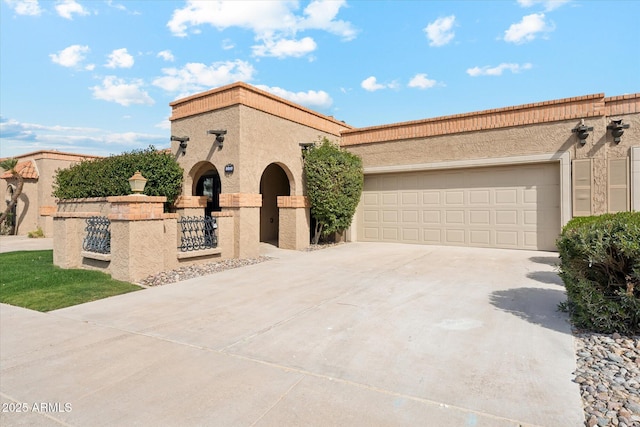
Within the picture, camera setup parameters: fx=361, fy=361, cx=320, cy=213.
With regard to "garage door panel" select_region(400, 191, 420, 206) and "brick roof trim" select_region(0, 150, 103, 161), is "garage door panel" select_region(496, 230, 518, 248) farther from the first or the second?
"brick roof trim" select_region(0, 150, 103, 161)

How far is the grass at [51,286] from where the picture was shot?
5906 mm

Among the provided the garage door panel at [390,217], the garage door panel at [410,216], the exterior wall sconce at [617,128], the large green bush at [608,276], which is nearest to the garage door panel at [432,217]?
the garage door panel at [410,216]

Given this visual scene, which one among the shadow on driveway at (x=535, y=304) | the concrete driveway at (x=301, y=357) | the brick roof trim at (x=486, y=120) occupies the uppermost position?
the brick roof trim at (x=486, y=120)

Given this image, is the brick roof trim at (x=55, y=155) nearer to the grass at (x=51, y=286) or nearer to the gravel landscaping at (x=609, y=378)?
the grass at (x=51, y=286)

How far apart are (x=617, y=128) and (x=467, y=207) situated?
418cm

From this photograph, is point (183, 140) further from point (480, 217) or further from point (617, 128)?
point (617, 128)

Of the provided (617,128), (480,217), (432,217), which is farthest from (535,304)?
(432,217)

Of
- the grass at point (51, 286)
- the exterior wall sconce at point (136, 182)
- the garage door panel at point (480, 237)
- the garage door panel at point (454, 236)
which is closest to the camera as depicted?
the grass at point (51, 286)

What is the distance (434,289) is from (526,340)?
2222 millimetres

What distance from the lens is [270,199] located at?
13.9m

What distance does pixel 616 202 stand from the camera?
30.5ft

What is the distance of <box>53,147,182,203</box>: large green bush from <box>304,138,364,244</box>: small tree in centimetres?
414

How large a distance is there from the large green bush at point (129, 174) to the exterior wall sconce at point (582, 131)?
1128cm

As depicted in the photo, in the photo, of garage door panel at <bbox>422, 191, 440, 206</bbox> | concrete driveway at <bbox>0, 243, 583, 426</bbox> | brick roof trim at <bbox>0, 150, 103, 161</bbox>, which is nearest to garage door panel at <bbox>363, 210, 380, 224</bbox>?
garage door panel at <bbox>422, 191, 440, 206</bbox>
